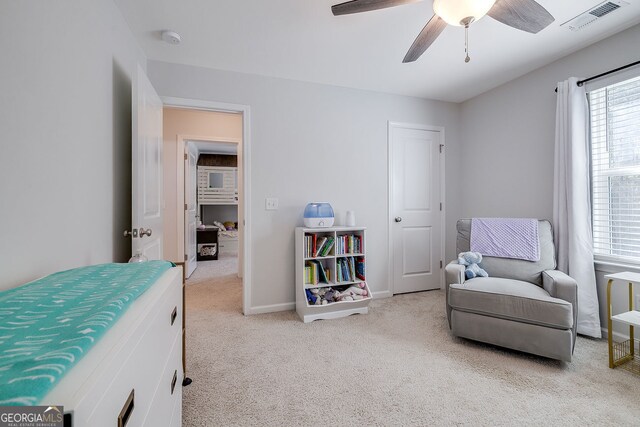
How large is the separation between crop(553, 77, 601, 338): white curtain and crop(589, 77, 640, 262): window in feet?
0.26

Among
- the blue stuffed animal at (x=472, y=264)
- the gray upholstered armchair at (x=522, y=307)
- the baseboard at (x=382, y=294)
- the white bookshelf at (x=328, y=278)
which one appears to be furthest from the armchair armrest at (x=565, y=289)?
the baseboard at (x=382, y=294)

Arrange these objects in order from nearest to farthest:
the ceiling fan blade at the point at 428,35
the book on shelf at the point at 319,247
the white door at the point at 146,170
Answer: the ceiling fan blade at the point at 428,35, the white door at the point at 146,170, the book on shelf at the point at 319,247

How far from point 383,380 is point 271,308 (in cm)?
148

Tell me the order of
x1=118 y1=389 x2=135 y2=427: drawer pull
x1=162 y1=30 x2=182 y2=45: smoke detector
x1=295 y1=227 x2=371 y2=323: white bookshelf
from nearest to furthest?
1. x1=118 y1=389 x2=135 y2=427: drawer pull
2. x1=162 y1=30 x2=182 y2=45: smoke detector
3. x1=295 y1=227 x2=371 y2=323: white bookshelf

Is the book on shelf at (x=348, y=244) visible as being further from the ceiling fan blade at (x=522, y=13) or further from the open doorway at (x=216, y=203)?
the open doorway at (x=216, y=203)

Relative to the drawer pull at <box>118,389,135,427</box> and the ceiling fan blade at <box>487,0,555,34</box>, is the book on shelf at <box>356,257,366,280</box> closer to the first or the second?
the ceiling fan blade at <box>487,0,555,34</box>

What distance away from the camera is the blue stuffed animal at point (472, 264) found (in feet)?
8.30

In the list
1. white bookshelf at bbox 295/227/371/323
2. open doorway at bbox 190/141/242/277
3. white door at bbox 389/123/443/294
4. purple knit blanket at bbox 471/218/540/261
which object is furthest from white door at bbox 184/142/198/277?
purple knit blanket at bbox 471/218/540/261

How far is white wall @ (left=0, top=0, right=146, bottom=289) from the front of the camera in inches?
36.8

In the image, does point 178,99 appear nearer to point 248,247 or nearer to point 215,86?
point 215,86

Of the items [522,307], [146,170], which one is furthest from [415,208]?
[146,170]

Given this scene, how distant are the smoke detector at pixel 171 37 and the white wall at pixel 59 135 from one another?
12.9 inches

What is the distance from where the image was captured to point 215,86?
274 cm

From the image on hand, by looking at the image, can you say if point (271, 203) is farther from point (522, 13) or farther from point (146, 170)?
point (522, 13)
